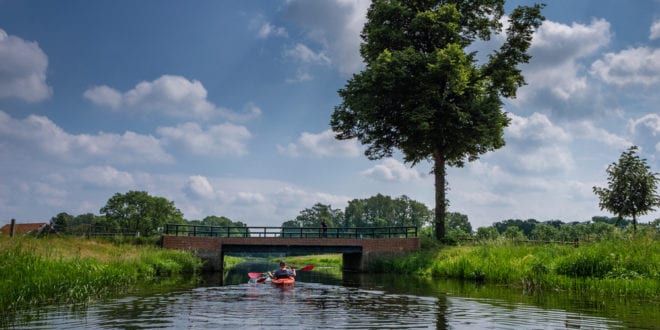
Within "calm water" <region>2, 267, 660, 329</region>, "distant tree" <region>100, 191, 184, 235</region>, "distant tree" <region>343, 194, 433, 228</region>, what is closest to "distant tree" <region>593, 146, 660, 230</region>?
"calm water" <region>2, 267, 660, 329</region>

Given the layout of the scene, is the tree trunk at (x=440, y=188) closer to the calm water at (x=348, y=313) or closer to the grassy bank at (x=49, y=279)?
the calm water at (x=348, y=313)

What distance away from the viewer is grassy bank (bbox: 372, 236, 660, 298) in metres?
16.2

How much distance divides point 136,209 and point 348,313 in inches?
3940

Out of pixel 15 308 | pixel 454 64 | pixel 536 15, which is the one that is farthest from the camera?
pixel 536 15

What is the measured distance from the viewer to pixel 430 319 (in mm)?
10836

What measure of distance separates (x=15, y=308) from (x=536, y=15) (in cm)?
3562

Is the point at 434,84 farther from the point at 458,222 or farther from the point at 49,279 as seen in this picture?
the point at 458,222

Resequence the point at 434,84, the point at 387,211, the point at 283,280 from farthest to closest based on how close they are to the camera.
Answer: the point at 387,211, the point at 434,84, the point at 283,280

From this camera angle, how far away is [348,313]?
1198cm

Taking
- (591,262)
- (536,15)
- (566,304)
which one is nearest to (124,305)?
(566,304)

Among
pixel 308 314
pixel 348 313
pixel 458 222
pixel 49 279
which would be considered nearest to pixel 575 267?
pixel 348 313

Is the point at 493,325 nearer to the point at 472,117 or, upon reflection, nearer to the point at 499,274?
the point at 499,274

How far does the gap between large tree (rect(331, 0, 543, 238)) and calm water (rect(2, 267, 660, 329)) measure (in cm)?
1935

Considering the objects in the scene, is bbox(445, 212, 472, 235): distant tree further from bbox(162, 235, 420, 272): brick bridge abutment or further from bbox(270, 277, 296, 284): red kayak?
bbox(270, 277, 296, 284): red kayak
